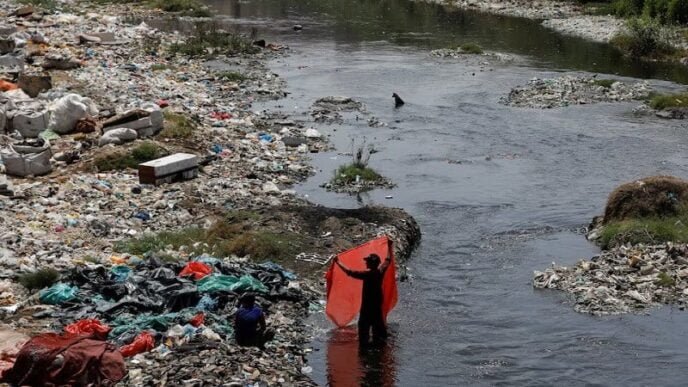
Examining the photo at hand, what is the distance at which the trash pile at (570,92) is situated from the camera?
24.1m

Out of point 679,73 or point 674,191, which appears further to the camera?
point 679,73

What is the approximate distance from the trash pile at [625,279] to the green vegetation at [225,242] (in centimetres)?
348

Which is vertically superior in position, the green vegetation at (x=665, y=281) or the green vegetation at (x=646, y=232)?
the green vegetation at (x=646, y=232)

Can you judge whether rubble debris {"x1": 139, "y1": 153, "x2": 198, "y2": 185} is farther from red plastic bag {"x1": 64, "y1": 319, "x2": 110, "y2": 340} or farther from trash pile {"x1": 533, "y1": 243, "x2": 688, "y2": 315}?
trash pile {"x1": 533, "y1": 243, "x2": 688, "y2": 315}

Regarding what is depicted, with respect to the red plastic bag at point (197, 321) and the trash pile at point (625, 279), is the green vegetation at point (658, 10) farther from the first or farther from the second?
the red plastic bag at point (197, 321)

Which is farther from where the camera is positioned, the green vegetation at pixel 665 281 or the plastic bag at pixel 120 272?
the green vegetation at pixel 665 281

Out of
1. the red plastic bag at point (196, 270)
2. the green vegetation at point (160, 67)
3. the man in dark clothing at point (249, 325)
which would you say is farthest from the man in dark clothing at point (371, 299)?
the green vegetation at point (160, 67)

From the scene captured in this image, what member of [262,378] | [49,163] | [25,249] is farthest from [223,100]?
[262,378]

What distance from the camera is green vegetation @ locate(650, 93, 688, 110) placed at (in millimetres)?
23031

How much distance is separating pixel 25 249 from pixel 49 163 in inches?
167

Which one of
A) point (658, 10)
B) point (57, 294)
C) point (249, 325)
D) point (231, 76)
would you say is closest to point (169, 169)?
point (57, 294)

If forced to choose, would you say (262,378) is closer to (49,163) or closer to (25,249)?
(25,249)

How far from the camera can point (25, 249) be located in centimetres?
1165

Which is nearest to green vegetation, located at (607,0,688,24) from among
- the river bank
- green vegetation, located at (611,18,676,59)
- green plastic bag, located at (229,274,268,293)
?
green vegetation, located at (611,18,676,59)
